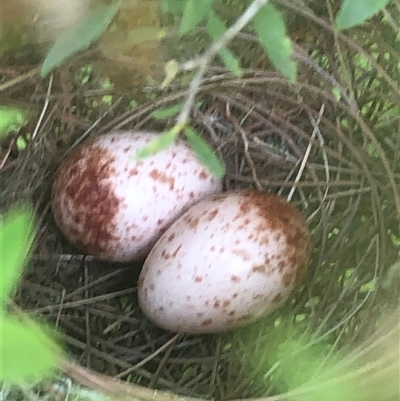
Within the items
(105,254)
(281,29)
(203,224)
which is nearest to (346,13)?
(281,29)

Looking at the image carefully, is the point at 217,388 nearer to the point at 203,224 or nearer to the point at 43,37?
the point at 203,224

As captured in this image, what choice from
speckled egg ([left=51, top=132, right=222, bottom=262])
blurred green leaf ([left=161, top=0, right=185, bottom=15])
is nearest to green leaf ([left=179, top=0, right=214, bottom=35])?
blurred green leaf ([left=161, top=0, right=185, bottom=15])

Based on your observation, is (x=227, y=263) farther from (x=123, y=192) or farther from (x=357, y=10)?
(x=357, y=10)

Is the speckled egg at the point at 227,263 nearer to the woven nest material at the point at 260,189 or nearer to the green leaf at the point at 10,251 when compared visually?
the woven nest material at the point at 260,189

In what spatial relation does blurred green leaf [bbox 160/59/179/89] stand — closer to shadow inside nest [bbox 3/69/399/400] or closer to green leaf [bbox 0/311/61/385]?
shadow inside nest [bbox 3/69/399/400]

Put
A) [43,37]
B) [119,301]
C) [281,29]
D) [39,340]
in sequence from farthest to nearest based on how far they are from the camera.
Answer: [119,301] < [43,37] < [281,29] < [39,340]

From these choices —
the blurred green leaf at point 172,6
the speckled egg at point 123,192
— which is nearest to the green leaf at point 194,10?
the blurred green leaf at point 172,6
